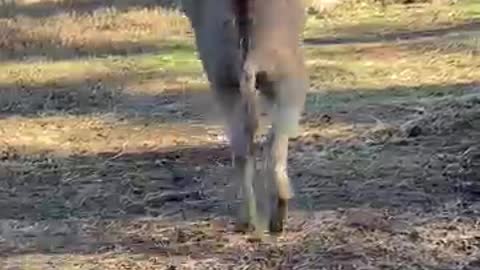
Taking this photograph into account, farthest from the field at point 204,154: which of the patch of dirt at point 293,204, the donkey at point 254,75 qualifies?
the donkey at point 254,75

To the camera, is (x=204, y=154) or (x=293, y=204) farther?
(x=204, y=154)

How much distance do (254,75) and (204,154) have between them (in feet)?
8.83

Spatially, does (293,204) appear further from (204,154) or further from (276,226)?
(204,154)

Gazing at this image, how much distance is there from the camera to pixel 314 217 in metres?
6.73

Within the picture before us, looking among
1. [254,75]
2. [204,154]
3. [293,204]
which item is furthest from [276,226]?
[204,154]

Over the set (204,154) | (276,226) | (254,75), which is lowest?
(204,154)

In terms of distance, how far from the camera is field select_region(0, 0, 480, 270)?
6.21 m

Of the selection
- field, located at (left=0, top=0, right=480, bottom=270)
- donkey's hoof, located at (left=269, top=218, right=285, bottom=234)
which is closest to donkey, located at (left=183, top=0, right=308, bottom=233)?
donkey's hoof, located at (left=269, top=218, right=285, bottom=234)

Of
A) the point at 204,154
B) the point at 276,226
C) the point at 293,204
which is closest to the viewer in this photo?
the point at 276,226

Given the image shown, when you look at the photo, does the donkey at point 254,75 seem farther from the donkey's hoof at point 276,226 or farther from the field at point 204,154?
the field at point 204,154

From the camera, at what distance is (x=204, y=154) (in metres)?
8.84

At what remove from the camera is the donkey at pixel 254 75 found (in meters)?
6.21

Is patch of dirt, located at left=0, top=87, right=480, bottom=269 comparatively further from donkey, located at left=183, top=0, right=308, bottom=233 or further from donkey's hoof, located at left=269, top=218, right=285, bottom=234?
donkey, located at left=183, top=0, right=308, bottom=233

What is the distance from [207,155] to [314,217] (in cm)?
215
